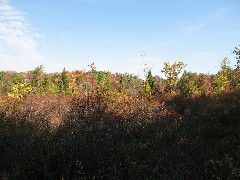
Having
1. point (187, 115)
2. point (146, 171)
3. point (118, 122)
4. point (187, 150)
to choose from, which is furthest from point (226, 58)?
point (146, 171)

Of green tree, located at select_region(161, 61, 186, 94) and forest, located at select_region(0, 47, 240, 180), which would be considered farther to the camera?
green tree, located at select_region(161, 61, 186, 94)

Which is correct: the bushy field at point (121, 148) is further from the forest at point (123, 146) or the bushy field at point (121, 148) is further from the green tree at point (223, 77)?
the green tree at point (223, 77)

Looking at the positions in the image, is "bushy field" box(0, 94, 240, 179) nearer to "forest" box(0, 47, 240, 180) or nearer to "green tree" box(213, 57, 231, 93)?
"forest" box(0, 47, 240, 180)

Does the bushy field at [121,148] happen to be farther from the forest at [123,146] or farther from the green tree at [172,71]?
the green tree at [172,71]

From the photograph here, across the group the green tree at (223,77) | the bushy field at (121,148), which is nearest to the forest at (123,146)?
the bushy field at (121,148)

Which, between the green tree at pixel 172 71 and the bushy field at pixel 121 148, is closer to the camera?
the bushy field at pixel 121 148

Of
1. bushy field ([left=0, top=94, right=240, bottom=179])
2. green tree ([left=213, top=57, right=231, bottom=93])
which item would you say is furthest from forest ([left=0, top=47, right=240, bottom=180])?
green tree ([left=213, top=57, right=231, bottom=93])

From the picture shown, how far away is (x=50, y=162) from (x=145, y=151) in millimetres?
3369

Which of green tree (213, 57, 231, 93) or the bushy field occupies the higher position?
green tree (213, 57, 231, 93)

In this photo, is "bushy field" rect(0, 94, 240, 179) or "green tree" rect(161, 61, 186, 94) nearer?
"bushy field" rect(0, 94, 240, 179)

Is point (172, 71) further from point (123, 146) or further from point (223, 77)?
point (123, 146)

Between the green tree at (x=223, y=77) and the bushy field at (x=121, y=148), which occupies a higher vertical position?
the green tree at (x=223, y=77)

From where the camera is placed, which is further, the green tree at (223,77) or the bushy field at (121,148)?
the green tree at (223,77)

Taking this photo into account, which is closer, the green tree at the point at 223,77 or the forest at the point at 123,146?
the forest at the point at 123,146
